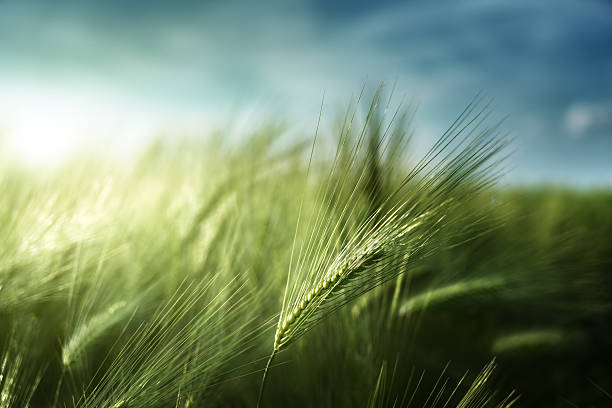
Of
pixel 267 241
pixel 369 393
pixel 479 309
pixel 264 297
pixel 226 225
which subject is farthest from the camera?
pixel 479 309

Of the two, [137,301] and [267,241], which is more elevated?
[267,241]

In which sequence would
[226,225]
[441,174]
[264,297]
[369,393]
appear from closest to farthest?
[441,174] < [369,393] < [264,297] < [226,225]

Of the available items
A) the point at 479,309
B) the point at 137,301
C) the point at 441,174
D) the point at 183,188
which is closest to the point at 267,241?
the point at 137,301

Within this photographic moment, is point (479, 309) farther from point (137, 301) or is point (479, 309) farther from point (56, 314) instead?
point (56, 314)

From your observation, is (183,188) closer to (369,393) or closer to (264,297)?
(264,297)

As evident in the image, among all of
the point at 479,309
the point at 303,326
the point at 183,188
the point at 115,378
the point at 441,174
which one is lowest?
the point at 479,309

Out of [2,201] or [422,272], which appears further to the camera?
[422,272]

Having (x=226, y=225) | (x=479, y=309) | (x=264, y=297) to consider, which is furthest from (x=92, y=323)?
(x=479, y=309)

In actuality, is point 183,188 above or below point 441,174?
below

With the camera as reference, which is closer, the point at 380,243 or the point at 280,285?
the point at 380,243
